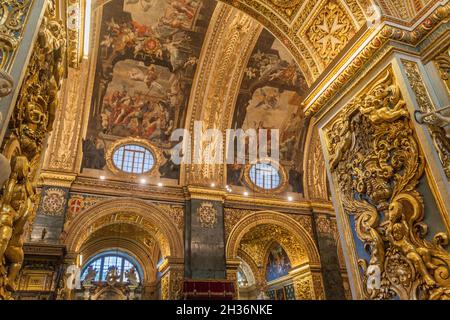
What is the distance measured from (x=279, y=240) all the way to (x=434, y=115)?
13.6 metres

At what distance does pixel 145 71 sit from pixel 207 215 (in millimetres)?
6443

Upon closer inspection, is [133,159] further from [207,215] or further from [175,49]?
[175,49]

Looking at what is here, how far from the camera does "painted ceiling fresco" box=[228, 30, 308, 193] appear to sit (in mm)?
14031

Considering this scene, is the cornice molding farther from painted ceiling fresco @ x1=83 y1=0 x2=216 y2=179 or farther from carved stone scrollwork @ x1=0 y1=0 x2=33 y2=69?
painted ceiling fresco @ x1=83 y1=0 x2=216 y2=179

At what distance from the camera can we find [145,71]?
13.7 metres

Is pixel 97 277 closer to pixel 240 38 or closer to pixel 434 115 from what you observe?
pixel 240 38

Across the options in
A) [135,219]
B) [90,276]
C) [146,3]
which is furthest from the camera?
[90,276]

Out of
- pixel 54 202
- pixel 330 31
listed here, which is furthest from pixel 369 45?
pixel 54 202

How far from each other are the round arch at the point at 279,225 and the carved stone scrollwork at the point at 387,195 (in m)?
9.79

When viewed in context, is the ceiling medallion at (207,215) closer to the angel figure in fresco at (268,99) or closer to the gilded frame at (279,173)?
the gilded frame at (279,173)

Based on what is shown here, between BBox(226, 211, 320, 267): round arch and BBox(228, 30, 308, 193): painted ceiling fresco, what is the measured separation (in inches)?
72.5

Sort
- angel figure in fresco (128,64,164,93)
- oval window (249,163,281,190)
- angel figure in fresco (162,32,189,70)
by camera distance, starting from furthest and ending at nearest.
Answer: oval window (249,163,281,190) < angel figure in fresco (128,64,164,93) < angel figure in fresco (162,32,189,70)

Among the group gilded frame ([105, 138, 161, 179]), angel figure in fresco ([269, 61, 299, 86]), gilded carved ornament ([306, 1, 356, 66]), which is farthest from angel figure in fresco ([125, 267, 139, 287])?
gilded carved ornament ([306, 1, 356, 66])
